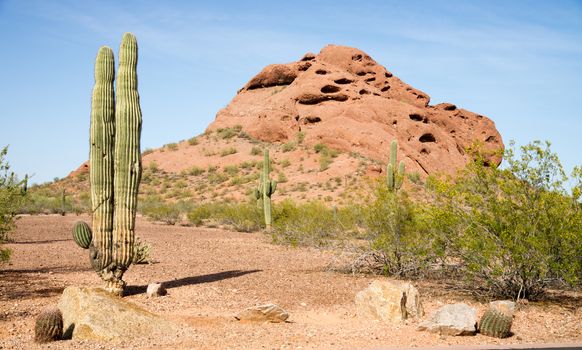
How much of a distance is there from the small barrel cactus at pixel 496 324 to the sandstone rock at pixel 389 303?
4.31 ft

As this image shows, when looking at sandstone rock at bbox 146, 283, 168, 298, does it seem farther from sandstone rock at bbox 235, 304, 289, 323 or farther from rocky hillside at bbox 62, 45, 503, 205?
rocky hillside at bbox 62, 45, 503, 205

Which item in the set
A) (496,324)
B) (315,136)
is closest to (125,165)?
(496,324)

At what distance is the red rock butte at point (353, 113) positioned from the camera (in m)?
55.0

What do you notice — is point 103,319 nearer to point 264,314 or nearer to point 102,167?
point 264,314

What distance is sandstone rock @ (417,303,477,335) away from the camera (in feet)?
28.4

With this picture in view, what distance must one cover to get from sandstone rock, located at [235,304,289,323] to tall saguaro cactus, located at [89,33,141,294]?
328cm

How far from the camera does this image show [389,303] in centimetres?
973

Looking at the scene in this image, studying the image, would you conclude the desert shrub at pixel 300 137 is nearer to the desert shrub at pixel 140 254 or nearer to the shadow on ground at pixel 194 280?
the desert shrub at pixel 140 254

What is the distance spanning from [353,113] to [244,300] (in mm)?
46545

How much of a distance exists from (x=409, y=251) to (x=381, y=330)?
438 centimetres

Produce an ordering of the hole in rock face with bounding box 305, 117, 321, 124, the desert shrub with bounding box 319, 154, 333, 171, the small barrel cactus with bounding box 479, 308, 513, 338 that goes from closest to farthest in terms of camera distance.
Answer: the small barrel cactus with bounding box 479, 308, 513, 338
the desert shrub with bounding box 319, 154, 333, 171
the hole in rock face with bounding box 305, 117, 321, 124

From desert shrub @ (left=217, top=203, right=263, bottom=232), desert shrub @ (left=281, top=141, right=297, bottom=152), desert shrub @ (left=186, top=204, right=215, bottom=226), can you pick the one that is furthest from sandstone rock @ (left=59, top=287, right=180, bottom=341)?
desert shrub @ (left=281, top=141, right=297, bottom=152)

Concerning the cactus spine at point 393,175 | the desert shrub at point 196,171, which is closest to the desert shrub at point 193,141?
the desert shrub at point 196,171

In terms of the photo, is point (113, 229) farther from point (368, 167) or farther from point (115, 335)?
point (368, 167)
